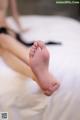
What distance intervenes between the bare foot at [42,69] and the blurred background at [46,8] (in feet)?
2.20

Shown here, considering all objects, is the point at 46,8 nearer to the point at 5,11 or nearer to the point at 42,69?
the point at 5,11

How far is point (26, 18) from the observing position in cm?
151

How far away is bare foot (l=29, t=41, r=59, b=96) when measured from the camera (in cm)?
92

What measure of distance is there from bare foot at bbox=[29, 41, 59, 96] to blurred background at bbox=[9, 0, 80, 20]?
670mm

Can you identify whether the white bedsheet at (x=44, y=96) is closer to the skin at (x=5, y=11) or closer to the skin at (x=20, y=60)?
the skin at (x=20, y=60)

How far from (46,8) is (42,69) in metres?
0.75

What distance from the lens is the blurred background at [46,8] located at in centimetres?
159

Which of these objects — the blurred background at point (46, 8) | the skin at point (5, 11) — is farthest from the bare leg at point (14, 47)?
the blurred background at point (46, 8)

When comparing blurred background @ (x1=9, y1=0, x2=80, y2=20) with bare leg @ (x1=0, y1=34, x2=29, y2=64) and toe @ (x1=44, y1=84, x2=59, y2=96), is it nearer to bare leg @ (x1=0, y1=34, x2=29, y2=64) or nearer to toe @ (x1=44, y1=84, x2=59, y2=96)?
bare leg @ (x1=0, y1=34, x2=29, y2=64)

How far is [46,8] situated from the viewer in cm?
163

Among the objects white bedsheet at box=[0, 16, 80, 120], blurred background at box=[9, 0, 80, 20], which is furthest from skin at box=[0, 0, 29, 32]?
white bedsheet at box=[0, 16, 80, 120]

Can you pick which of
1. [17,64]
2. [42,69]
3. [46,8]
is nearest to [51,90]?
[42,69]

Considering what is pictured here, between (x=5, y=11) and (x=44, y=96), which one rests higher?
(x=5, y=11)

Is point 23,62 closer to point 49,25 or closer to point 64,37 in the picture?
point 64,37
